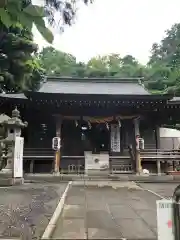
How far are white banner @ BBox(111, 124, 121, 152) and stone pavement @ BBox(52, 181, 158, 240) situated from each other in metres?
8.45

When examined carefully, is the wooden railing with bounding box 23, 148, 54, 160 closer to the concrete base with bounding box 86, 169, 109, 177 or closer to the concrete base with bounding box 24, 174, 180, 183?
the concrete base with bounding box 86, 169, 109, 177

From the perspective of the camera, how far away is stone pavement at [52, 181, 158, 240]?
408 cm

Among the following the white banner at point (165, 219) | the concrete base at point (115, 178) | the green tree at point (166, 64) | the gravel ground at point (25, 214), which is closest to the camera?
the white banner at point (165, 219)

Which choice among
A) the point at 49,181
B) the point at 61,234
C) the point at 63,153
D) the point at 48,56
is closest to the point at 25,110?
the point at 63,153

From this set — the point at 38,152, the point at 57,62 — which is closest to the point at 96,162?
the point at 38,152

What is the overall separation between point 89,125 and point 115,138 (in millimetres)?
1625

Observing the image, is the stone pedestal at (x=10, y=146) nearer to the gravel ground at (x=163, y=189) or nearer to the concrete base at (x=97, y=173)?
the concrete base at (x=97, y=173)

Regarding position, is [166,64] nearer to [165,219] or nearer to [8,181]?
[8,181]

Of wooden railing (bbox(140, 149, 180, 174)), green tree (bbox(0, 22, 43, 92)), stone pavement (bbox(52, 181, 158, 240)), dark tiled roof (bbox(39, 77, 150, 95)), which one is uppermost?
green tree (bbox(0, 22, 43, 92))

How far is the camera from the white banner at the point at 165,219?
8.03 feet

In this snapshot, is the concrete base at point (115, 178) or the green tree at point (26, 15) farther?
the concrete base at point (115, 178)

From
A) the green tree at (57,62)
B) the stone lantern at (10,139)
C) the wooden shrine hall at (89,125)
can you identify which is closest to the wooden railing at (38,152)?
the wooden shrine hall at (89,125)

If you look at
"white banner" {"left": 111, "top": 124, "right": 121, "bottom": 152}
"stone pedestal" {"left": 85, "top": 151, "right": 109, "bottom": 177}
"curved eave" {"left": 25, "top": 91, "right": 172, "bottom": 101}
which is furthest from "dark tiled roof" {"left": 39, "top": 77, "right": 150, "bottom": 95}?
"stone pedestal" {"left": 85, "top": 151, "right": 109, "bottom": 177}

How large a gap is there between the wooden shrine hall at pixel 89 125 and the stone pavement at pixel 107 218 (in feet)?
24.2
